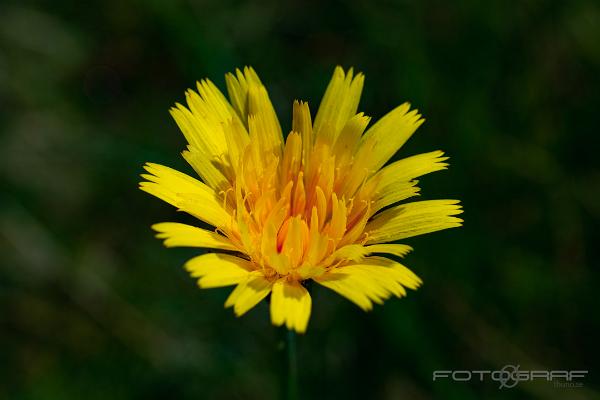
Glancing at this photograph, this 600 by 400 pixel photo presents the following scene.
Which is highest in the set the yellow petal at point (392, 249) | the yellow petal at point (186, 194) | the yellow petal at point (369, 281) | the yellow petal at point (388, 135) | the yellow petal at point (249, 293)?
the yellow petal at point (388, 135)

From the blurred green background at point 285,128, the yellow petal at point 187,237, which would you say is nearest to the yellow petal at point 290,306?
the yellow petal at point 187,237

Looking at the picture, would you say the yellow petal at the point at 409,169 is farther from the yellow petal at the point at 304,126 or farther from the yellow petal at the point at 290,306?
the yellow petal at the point at 290,306

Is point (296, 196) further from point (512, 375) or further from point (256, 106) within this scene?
point (512, 375)

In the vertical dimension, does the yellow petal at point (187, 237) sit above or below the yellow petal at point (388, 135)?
below

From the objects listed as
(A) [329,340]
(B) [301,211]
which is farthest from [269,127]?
(A) [329,340]

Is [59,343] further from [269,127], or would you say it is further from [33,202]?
[269,127]

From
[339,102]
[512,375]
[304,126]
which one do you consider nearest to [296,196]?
[304,126]
